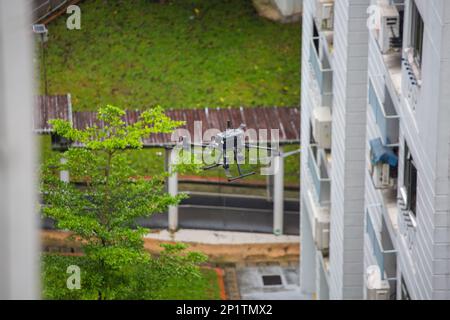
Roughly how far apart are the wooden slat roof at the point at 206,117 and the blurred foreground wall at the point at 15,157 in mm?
35786

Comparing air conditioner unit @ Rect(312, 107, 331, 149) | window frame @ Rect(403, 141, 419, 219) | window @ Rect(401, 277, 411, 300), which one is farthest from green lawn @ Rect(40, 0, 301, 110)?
window frame @ Rect(403, 141, 419, 219)

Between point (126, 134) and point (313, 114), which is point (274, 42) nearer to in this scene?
point (313, 114)

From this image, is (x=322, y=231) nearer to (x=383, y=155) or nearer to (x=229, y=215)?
(x=383, y=155)

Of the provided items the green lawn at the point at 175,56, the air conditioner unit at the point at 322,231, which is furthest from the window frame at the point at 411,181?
the green lawn at the point at 175,56

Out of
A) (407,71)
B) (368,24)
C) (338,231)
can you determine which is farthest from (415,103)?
(338,231)

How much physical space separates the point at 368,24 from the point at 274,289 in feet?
51.8

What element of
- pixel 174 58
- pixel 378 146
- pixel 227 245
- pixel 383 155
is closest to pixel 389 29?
pixel 378 146

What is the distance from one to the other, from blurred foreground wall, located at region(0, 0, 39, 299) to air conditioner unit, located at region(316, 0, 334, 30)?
88.4 ft

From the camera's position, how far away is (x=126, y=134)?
23.7 meters

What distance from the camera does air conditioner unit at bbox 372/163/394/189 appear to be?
21641mm

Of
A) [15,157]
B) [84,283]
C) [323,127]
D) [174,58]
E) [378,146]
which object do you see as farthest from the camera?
[174,58]

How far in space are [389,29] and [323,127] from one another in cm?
868

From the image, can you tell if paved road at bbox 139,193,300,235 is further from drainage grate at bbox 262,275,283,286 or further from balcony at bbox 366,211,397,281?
balcony at bbox 366,211,397,281

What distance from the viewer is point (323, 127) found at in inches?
1179
